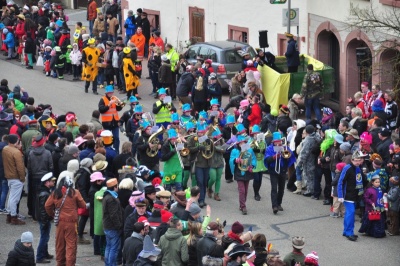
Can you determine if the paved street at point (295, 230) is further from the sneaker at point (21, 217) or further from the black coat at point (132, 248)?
the black coat at point (132, 248)

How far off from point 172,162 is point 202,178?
0.80 meters

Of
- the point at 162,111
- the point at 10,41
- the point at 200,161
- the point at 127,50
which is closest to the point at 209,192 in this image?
the point at 200,161

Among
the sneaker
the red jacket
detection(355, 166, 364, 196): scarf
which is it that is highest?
the red jacket

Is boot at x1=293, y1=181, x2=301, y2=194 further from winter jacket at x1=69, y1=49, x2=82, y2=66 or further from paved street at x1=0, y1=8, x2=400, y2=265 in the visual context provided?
winter jacket at x1=69, y1=49, x2=82, y2=66

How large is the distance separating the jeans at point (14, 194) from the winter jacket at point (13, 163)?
0.33 ft

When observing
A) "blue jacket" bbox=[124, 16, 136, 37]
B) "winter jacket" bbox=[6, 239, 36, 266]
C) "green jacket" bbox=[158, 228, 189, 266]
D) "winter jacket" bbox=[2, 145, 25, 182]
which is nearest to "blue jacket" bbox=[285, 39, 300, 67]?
"blue jacket" bbox=[124, 16, 136, 37]

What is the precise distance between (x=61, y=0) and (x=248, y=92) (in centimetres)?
2269

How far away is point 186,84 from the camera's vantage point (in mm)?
29953

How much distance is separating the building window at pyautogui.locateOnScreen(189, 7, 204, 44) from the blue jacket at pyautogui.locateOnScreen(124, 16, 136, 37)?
2.00m

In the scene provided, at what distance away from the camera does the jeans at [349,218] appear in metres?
21.2

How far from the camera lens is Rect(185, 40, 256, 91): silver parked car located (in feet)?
108

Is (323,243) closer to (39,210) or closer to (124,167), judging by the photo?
(124,167)

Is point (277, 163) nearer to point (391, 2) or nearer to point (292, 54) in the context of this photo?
point (391, 2)

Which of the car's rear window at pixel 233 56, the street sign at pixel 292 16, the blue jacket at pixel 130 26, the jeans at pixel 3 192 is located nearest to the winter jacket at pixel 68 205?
the jeans at pixel 3 192
